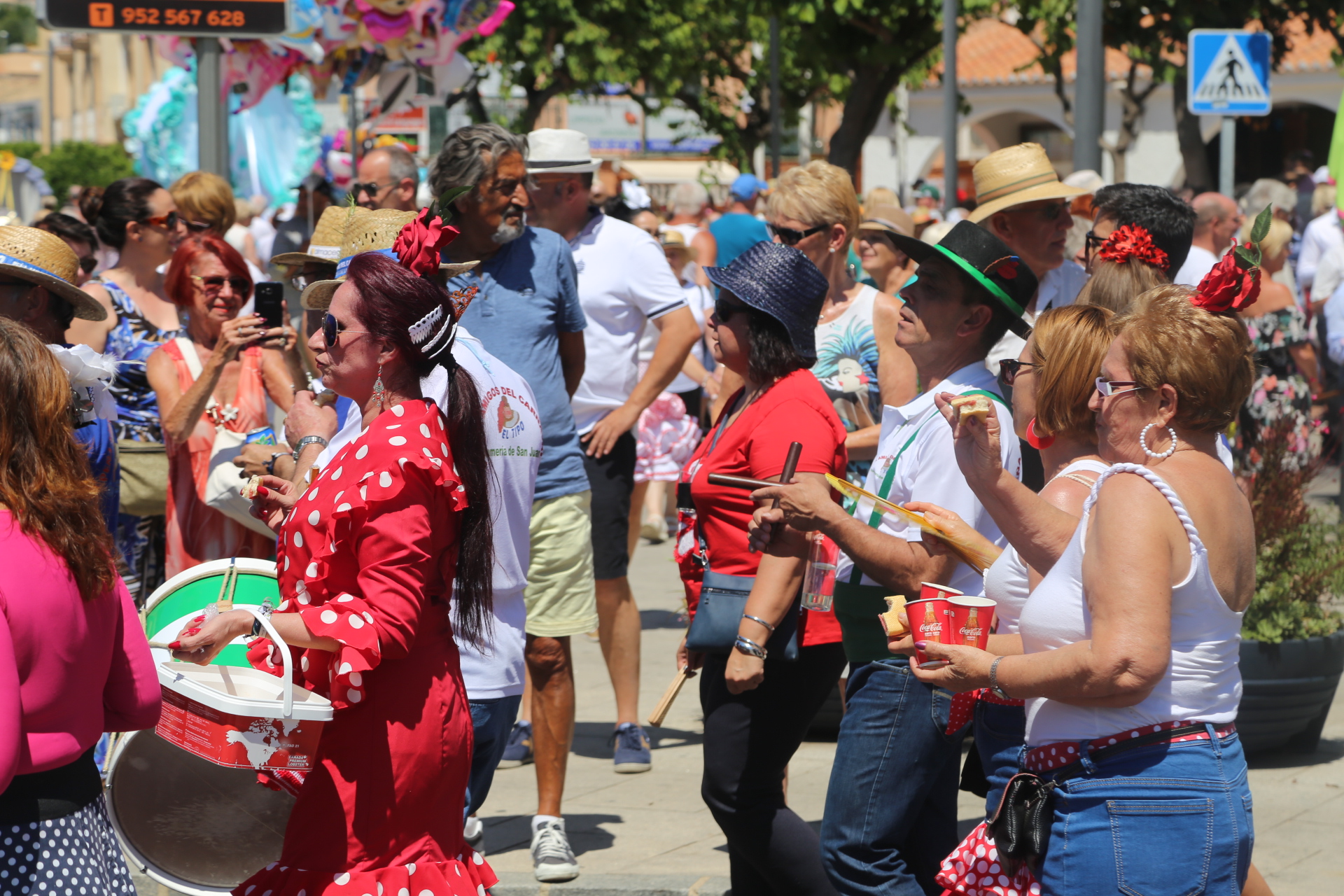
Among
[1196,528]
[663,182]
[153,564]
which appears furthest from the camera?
[663,182]

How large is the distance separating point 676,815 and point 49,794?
3042mm

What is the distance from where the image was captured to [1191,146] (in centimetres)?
1997

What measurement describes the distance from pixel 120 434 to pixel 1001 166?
11.2ft

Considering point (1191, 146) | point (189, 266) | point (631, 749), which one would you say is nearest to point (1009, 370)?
point (631, 749)

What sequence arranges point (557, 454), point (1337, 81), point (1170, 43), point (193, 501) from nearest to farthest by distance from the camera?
1. point (557, 454)
2. point (193, 501)
3. point (1170, 43)
4. point (1337, 81)

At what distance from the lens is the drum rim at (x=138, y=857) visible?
3270mm

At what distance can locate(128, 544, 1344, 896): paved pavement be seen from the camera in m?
4.80

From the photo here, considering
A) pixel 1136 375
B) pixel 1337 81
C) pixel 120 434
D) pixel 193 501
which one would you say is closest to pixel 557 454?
pixel 193 501

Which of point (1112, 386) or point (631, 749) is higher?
point (1112, 386)

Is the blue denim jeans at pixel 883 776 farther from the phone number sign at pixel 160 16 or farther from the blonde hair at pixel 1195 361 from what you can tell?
the phone number sign at pixel 160 16

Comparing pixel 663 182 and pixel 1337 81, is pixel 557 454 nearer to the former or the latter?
pixel 1337 81

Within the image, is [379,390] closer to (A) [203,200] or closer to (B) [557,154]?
(B) [557,154]

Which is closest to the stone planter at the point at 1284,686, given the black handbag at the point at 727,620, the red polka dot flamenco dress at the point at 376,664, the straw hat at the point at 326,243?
the black handbag at the point at 727,620

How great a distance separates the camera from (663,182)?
4356cm
